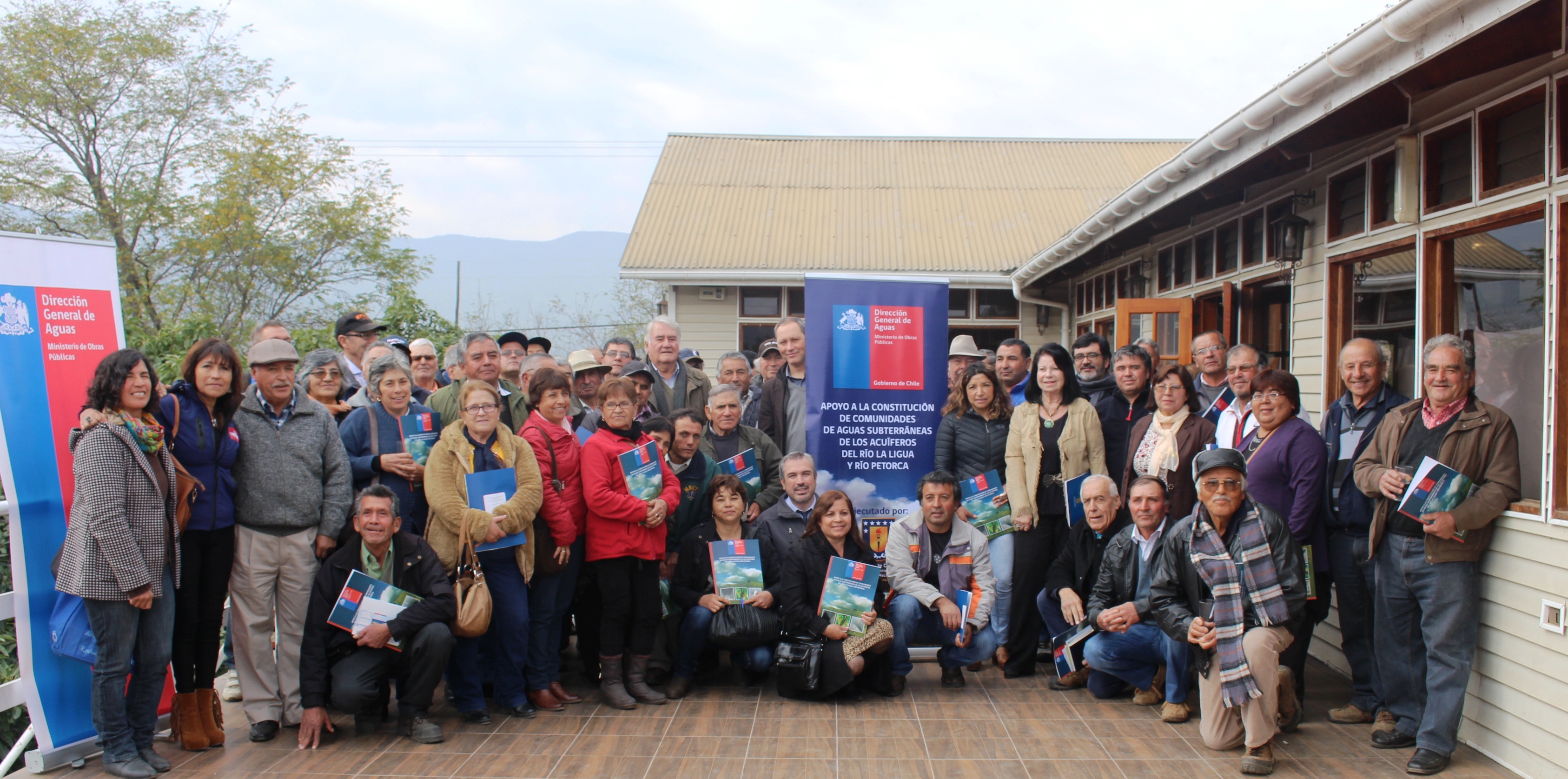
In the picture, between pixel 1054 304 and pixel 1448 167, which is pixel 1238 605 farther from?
pixel 1054 304

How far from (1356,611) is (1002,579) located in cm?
164

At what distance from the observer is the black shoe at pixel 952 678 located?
4906 mm

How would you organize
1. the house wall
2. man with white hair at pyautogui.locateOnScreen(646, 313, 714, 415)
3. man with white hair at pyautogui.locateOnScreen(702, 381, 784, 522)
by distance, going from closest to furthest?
the house wall
man with white hair at pyautogui.locateOnScreen(702, 381, 784, 522)
man with white hair at pyautogui.locateOnScreen(646, 313, 714, 415)

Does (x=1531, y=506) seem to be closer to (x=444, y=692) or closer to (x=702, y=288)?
(x=444, y=692)

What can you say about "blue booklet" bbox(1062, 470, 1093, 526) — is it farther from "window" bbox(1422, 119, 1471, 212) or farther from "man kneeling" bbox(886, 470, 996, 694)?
"window" bbox(1422, 119, 1471, 212)

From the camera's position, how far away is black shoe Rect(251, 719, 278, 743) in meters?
4.14

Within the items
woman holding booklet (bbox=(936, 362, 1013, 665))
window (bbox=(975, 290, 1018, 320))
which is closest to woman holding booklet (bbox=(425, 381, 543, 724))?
woman holding booklet (bbox=(936, 362, 1013, 665))

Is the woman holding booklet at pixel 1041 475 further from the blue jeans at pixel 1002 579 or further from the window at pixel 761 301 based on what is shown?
the window at pixel 761 301

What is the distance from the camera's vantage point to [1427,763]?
3.69 m

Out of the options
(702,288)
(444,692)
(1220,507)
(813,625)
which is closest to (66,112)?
(702,288)

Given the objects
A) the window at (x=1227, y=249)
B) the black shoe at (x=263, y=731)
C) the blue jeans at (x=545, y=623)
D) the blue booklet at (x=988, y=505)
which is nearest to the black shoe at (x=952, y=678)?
the blue booklet at (x=988, y=505)

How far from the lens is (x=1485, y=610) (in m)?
3.88

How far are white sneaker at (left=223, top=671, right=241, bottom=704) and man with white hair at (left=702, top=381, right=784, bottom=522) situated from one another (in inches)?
104

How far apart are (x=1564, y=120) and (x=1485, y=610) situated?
6.38 ft
